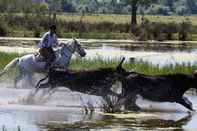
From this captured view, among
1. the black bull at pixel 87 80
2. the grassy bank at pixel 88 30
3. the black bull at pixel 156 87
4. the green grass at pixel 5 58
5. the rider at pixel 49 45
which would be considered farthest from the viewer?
the grassy bank at pixel 88 30

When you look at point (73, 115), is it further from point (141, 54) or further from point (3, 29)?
point (3, 29)

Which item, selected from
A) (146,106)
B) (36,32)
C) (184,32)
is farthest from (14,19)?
(146,106)

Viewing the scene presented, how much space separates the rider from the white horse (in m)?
0.20

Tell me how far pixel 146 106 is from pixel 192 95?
12.3 feet

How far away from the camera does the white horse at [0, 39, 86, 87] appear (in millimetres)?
21750

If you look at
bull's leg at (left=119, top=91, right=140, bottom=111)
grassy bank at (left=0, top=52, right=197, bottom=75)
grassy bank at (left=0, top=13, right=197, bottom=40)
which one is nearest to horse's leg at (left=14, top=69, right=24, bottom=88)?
grassy bank at (left=0, top=52, right=197, bottom=75)

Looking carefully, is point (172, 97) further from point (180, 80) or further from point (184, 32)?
point (184, 32)

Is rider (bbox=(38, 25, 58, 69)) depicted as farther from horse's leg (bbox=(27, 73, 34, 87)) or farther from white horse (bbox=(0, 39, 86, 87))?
horse's leg (bbox=(27, 73, 34, 87))

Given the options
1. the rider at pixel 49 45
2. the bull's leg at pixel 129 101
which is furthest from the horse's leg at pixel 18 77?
the bull's leg at pixel 129 101

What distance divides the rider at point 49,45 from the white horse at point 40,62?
20 centimetres

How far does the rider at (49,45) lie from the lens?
21.7 meters

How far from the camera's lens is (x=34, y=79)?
77.2 ft

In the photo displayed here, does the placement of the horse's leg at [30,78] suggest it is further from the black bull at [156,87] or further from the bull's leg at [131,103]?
the bull's leg at [131,103]

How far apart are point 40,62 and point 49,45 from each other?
1.01 meters
